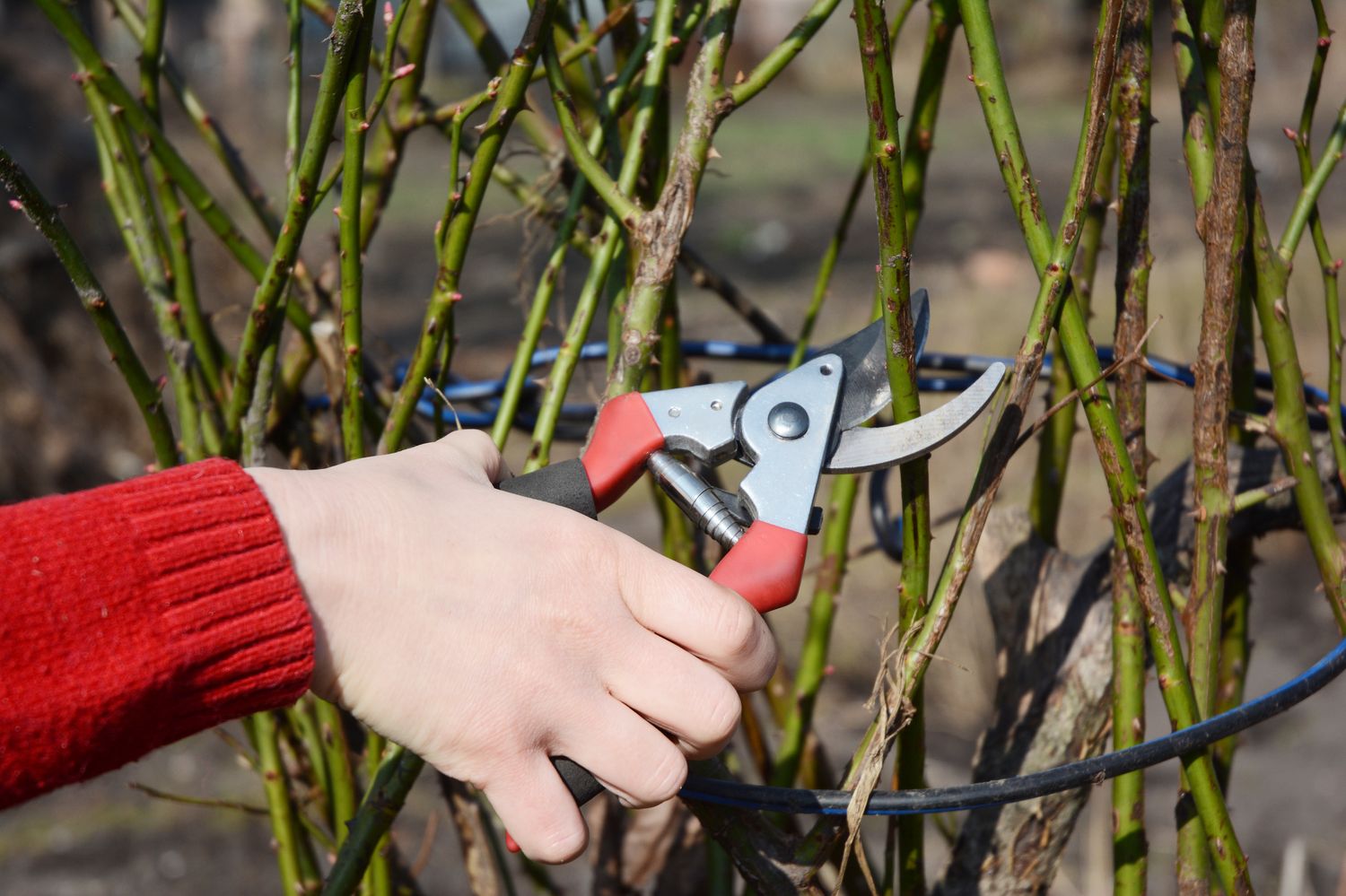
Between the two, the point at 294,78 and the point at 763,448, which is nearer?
the point at 763,448

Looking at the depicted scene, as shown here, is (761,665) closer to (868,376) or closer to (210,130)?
(868,376)

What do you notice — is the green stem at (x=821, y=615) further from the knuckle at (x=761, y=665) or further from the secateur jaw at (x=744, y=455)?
the knuckle at (x=761, y=665)

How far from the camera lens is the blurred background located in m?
2.79

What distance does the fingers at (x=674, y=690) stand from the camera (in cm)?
76

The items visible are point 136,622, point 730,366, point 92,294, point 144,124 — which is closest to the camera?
point 136,622

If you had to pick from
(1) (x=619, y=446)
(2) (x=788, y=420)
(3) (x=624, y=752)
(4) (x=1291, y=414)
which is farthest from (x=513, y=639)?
(4) (x=1291, y=414)

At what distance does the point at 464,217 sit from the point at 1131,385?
0.64m

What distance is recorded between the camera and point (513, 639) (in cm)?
74

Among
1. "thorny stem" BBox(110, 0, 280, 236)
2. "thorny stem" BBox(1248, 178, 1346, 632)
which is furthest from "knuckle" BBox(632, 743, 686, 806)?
"thorny stem" BBox(110, 0, 280, 236)

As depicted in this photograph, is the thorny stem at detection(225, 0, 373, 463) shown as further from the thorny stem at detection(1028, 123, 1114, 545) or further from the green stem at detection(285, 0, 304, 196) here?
the thorny stem at detection(1028, 123, 1114, 545)

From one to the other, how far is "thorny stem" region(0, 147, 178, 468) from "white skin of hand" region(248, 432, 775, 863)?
1.24 ft

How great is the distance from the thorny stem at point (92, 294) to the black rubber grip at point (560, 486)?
17.6 inches

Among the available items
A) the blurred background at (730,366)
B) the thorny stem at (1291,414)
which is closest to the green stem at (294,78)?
the blurred background at (730,366)

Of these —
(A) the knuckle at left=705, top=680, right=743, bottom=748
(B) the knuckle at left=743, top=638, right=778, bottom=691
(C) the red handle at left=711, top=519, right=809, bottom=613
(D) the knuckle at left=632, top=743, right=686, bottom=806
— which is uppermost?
(C) the red handle at left=711, top=519, right=809, bottom=613
